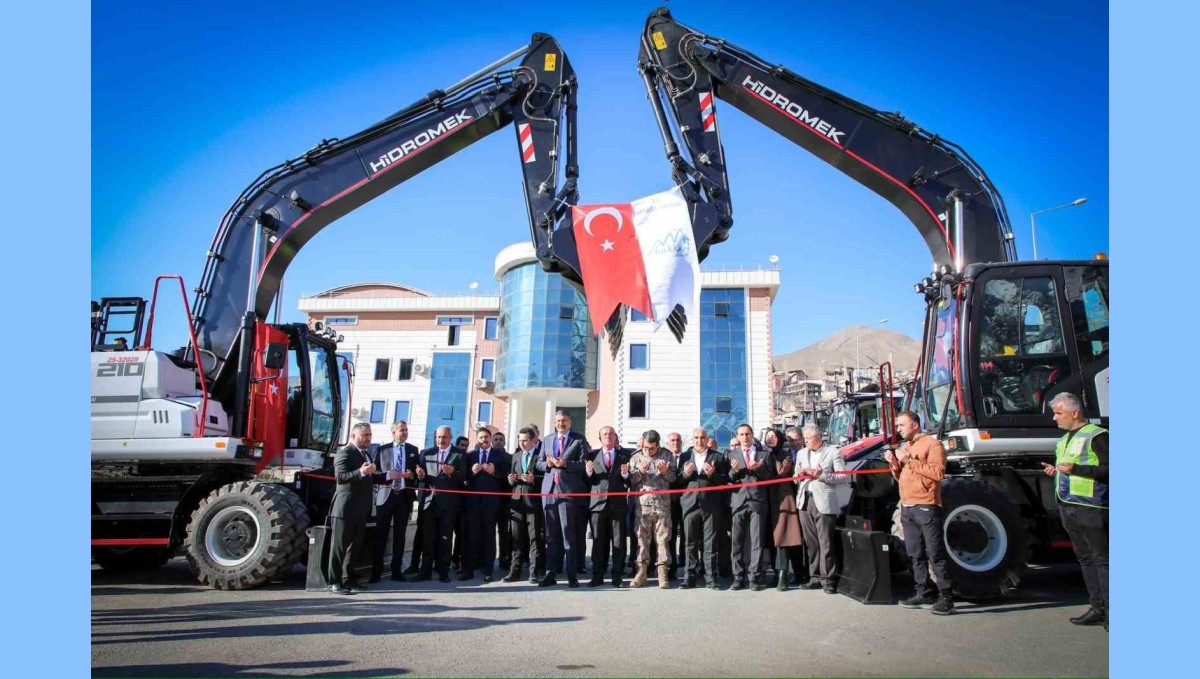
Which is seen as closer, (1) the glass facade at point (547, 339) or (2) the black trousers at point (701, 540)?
(2) the black trousers at point (701, 540)

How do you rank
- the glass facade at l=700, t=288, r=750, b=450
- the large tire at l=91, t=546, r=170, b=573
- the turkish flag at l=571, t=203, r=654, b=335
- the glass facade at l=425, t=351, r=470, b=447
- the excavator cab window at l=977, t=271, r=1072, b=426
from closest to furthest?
the excavator cab window at l=977, t=271, r=1072, b=426 → the turkish flag at l=571, t=203, r=654, b=335 → the large tire at l=91, t=546, r=170, b=573 → the glass facade at l=700, t=288, r=750, b=450 → the glass facade at l=425, t=351, r=470, b=447

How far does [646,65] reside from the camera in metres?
7.89

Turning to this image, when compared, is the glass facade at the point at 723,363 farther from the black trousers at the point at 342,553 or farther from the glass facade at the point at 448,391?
the black trousers at the point at 342,553

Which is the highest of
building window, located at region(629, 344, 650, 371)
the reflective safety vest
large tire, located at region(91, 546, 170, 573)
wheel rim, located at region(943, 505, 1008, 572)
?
building window, located at region(629, 344, 650, 371)

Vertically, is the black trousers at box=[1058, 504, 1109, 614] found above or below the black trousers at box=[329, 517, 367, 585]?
above

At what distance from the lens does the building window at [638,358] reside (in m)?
34.2

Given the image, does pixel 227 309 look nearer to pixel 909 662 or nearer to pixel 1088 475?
pixel 909 662

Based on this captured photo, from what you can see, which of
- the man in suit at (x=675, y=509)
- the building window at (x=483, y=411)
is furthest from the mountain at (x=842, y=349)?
the man in suit at (x=675, y=509)

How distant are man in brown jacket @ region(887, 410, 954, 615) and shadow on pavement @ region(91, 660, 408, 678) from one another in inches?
175

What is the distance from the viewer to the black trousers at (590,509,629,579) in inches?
307

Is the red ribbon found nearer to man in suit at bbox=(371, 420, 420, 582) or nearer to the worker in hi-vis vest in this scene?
man in suit at bbox=(371, 420, 420, 582)

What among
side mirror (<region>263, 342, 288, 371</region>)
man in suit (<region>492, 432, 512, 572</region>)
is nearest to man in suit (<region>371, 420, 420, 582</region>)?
man in suit (<region>492, 432, 512, 572</region>)

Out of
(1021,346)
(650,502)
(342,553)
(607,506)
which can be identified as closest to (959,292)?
(1021,346)

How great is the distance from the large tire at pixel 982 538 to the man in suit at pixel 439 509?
5334 mm
